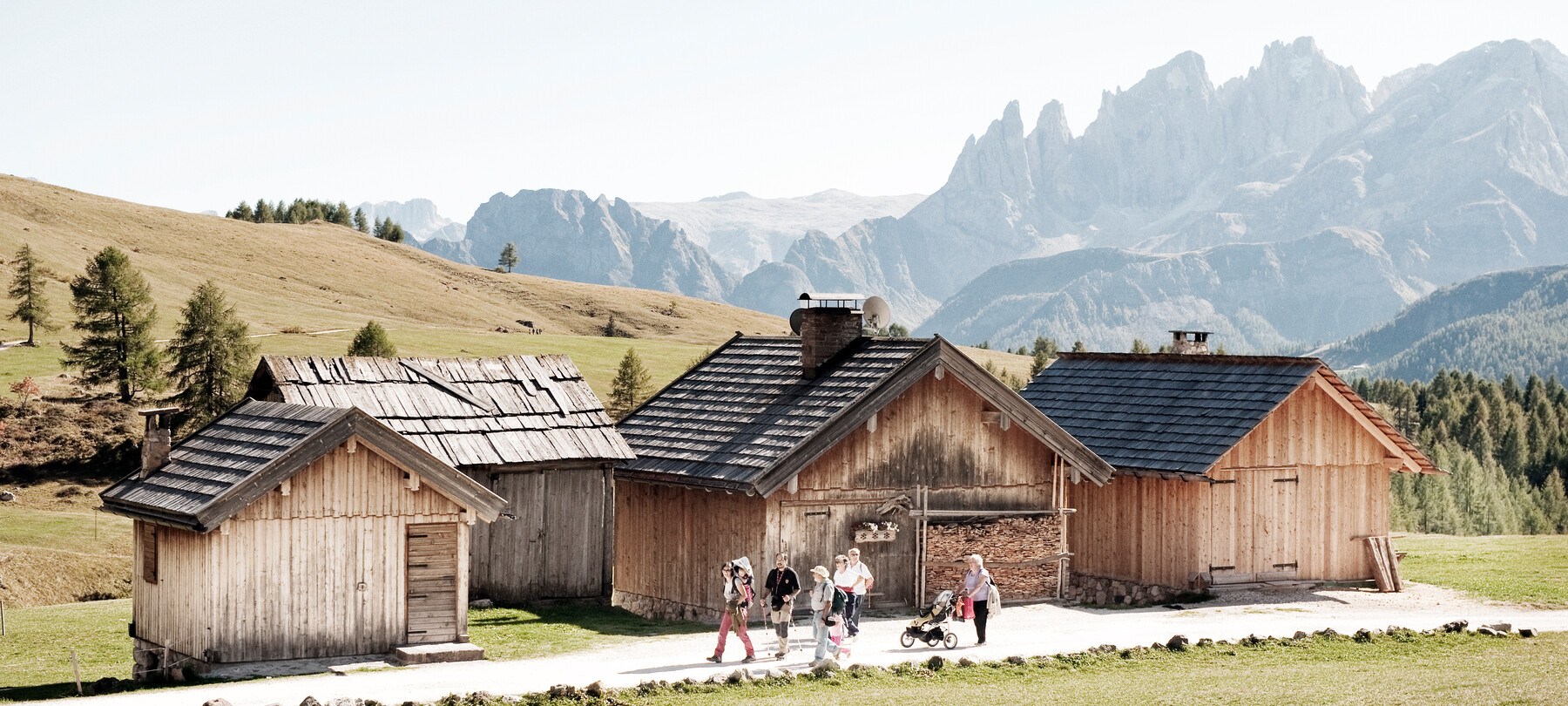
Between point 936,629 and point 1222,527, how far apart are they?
454 inches

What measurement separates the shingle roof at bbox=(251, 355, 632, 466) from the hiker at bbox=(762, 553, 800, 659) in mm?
7764

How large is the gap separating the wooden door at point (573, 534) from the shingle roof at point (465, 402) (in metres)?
0.78

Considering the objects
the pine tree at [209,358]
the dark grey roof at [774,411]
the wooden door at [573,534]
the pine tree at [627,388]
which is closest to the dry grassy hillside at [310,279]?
the pine tree at [209,358]

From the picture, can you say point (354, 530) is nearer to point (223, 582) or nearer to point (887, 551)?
point (223, 582)

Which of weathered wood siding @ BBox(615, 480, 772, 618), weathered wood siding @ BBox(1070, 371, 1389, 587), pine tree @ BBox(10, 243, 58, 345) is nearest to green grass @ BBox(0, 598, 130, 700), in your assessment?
weathered wood siding @ BBox(615, 480, 772, 618)

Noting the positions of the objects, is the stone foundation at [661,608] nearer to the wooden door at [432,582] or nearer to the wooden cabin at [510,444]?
the wooden cabin at [510,444]

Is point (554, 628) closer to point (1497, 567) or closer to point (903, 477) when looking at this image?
point (903, 477)

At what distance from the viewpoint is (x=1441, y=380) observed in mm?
149750

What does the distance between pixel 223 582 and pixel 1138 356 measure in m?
22.2

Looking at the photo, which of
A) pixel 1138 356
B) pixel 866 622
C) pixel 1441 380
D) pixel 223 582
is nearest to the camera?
pixel 223 582

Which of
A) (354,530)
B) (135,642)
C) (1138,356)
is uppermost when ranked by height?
(1138,356)

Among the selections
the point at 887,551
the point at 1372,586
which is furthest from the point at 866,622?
the point at 1372,586

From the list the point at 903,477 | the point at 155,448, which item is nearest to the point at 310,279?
the point at 903,477

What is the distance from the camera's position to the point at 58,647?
25.0 meters
